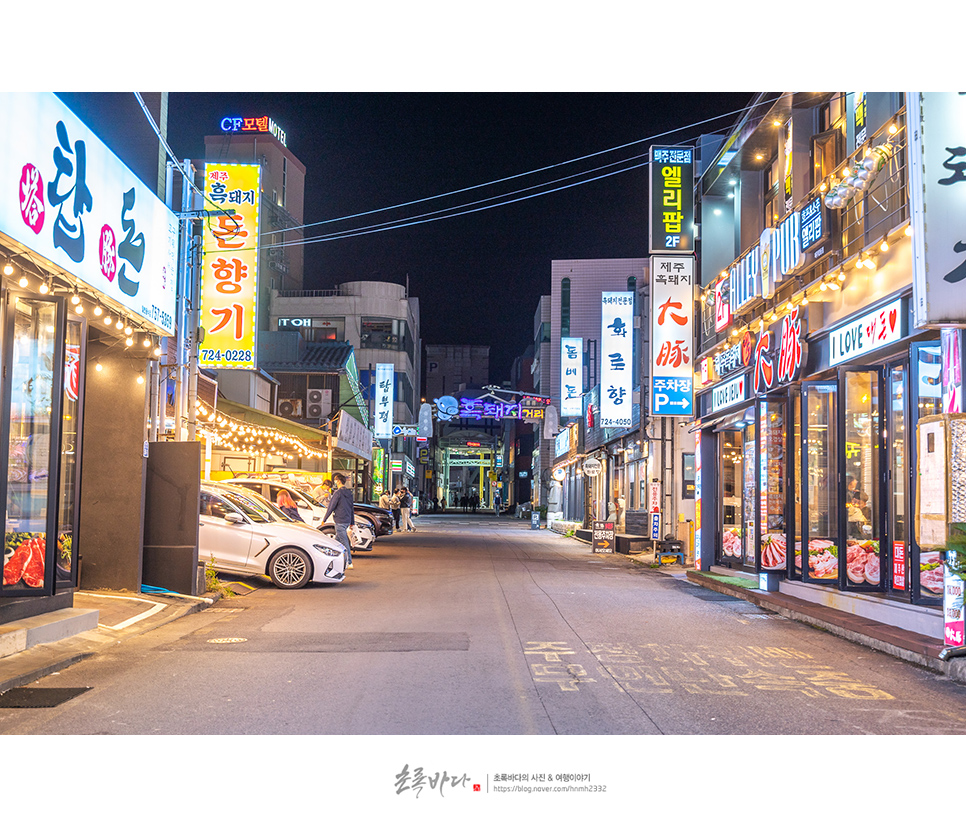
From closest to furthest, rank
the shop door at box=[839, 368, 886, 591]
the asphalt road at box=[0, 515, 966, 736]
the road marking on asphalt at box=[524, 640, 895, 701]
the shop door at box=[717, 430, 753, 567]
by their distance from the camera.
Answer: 1. the asphalt road at box=[0, 515, 966, 736]
2. the road marking on asphalt at box=[524, 640, 895, 701]
3. the shop door at box=[839, 368, 886, 591]
4. the shop door at box=[717, 430, 753, 567]

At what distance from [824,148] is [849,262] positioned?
4500 millimetres

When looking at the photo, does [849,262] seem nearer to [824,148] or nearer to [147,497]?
[824,148]

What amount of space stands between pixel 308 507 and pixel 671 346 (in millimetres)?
10834

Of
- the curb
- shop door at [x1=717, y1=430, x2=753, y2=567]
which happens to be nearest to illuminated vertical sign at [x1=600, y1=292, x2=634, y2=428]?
shop door at [x1=717, y1=430, x2=753, y2=567]

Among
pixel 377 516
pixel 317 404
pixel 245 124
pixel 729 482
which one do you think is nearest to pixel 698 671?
pixel 729 482

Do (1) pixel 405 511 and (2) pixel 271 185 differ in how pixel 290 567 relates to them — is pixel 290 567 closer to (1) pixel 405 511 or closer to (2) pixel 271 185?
(1) pixel 405 511

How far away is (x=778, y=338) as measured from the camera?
1560 centimetres

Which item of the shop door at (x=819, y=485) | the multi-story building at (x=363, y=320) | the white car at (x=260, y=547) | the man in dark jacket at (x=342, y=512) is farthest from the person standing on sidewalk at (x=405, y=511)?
the multi-story building at (x=363, y=320)

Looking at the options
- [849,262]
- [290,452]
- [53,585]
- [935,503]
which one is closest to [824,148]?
[849,262]

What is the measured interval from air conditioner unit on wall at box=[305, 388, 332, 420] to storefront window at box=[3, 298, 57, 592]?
41821 mm

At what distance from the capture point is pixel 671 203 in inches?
845

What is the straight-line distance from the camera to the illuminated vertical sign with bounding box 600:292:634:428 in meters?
29.3

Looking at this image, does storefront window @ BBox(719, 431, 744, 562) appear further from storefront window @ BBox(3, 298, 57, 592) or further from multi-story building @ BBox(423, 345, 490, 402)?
multi-story building @ BBox(423, 345, 490, 402)

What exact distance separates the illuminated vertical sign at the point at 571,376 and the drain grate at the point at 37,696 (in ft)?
131
